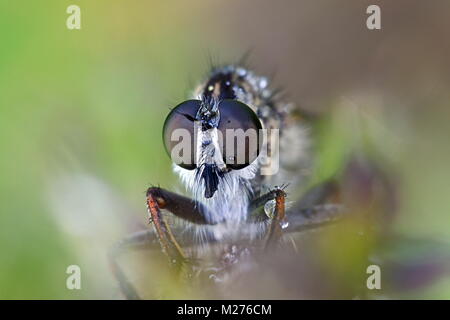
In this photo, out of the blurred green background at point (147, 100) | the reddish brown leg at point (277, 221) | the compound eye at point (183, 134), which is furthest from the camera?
the blurred green background at point (147, 100)

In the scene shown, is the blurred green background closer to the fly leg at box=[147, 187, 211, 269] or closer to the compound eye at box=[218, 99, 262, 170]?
the fly leg at box=[147, 187, 211, 269]

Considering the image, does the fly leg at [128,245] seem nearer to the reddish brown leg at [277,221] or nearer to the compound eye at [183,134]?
the compound eye at [183,134]

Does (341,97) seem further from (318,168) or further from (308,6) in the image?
(308,6)

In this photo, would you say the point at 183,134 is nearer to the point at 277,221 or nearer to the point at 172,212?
the point at 172,212

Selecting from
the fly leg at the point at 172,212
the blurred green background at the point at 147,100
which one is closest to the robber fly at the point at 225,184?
the fly leg at the point at 172,212

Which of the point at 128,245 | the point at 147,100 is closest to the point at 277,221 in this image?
the point at 128,245
